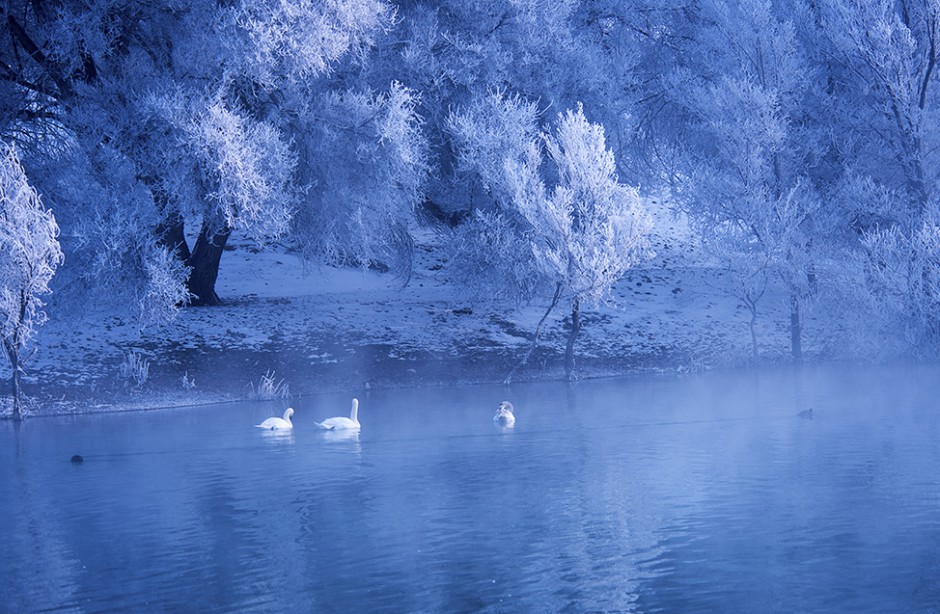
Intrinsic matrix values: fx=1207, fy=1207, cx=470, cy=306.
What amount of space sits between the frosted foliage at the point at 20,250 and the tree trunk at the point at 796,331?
1874cm

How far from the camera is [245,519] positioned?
12.7 meters

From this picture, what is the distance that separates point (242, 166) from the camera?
2431 centimetres

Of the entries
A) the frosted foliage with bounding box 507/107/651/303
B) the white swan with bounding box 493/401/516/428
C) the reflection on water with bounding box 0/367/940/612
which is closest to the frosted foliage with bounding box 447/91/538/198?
the frosted foliage with bounding box 507/107/651/303

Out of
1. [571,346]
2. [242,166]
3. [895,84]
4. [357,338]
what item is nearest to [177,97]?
[242,166]

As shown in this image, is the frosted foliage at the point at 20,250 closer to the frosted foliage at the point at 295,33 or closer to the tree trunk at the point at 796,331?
the frosted foliage at the point at 295,33

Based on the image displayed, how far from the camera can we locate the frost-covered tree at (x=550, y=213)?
28062mm

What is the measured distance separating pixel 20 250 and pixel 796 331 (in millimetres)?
19651

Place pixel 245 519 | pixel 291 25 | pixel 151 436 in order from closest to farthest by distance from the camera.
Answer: pixel 245 519 → pixel 151 436 → pixel 291 25

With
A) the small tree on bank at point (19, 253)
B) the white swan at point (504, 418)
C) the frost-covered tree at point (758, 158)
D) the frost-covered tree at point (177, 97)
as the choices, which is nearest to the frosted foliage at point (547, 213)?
the frost-covered tree at point (758, 158)

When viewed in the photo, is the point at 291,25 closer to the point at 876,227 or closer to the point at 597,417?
the point at 597,417

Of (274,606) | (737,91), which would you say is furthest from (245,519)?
(737,91)

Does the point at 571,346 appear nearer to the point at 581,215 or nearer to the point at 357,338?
the point at 581,215

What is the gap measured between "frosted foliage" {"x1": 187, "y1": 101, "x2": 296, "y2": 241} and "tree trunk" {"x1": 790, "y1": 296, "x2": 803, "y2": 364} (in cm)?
1388

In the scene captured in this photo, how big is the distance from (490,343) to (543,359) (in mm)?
1496
